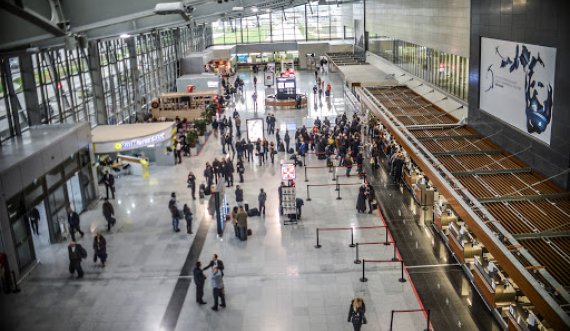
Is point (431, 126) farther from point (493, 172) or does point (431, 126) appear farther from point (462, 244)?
point (462, 244)

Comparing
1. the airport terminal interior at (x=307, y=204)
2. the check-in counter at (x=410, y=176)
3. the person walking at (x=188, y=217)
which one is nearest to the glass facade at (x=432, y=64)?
the airport terminal interior at (x=307, y=204)

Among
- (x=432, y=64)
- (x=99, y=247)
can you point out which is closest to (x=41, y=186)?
(x=99, y=247)

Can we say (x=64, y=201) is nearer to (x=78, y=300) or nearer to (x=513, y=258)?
(x=78, y=300)

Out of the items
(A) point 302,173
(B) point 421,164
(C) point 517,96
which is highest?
(C) point 517,96

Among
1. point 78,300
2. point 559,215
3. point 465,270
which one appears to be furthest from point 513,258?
point 78,300

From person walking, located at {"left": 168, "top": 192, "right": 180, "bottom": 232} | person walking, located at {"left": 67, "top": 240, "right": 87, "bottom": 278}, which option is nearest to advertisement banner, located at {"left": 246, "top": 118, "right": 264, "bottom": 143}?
person walking, located at {"left": 168, "top": 192, "right": 180, "bottom": 232}

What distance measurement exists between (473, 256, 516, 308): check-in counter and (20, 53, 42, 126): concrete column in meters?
16.3

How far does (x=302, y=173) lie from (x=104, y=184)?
8146 millimetres

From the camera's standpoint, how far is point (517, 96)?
15.4m

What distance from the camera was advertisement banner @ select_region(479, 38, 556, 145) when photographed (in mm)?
13525

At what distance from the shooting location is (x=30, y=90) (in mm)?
21562

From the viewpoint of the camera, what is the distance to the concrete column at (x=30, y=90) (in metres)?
21.3

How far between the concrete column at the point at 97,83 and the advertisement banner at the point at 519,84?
1927 centimetres

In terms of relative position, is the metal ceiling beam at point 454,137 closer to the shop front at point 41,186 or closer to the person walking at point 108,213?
the person walking at point 108,213
